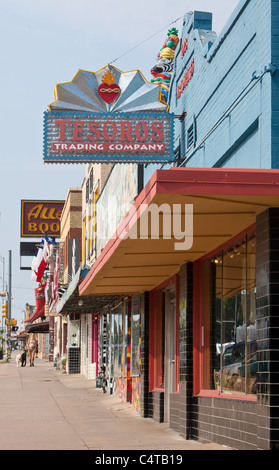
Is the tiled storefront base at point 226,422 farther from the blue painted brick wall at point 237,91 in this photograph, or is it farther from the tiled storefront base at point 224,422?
the blue painted brick wall at point 237,91

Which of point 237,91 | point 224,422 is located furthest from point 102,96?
point 224,422

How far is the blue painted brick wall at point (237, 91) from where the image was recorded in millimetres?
11609

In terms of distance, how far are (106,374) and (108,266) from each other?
45.8ft

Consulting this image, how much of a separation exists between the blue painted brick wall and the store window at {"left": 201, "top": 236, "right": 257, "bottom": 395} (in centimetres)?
142

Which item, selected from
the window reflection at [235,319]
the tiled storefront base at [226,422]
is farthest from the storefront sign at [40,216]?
the window reflection at [235,319]

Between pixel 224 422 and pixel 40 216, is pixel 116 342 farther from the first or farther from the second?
pixel 40 216

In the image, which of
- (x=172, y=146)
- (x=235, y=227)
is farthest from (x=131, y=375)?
(x=235, y=227)

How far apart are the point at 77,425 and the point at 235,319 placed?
576cm

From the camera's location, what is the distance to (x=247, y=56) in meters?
12.8

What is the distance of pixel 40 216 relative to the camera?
66.6 m

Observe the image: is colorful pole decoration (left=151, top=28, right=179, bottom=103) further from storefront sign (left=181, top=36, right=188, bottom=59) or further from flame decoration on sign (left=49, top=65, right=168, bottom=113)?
storefront sign (left=181, top=36, right=188, bottom=59)

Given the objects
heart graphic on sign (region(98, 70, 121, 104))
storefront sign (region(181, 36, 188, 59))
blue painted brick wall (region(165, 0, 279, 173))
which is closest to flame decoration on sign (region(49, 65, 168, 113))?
heart graphic on sign (region(98, 70, 121, 104))

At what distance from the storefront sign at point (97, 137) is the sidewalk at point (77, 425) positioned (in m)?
5.48

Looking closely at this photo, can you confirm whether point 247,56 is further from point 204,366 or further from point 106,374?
point 106,374
